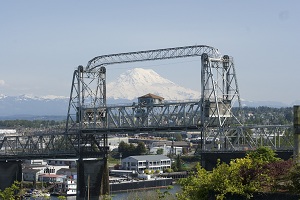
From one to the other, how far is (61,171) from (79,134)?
46.8 metres

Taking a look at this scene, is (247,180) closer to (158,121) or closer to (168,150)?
(158,121)

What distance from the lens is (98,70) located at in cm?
8512

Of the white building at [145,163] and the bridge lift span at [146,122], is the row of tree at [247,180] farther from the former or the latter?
the white building at [145,163]

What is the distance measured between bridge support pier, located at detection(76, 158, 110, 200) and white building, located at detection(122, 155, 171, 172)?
177ft

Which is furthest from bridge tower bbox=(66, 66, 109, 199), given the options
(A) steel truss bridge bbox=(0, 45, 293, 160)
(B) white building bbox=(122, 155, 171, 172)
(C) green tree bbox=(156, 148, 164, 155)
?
(C) green tree bbox=(156, 148, 164, 155)

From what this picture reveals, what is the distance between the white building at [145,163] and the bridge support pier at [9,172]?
5318cm

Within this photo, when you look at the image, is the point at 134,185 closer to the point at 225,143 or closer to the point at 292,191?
the point at 225,143

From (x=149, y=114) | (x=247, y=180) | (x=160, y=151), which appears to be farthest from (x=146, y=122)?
(x=160, y=151)

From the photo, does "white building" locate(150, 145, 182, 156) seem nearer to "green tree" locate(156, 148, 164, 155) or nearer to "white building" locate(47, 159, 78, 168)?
"green tree" locate(156, 148, 164, 155)

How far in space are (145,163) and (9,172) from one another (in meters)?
58.6

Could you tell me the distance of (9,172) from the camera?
8200cm

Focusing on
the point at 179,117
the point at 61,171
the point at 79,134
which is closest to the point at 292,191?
the point at 179,117

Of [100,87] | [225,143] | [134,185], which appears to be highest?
[100,87]

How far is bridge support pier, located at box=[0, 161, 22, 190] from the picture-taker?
81.2m
